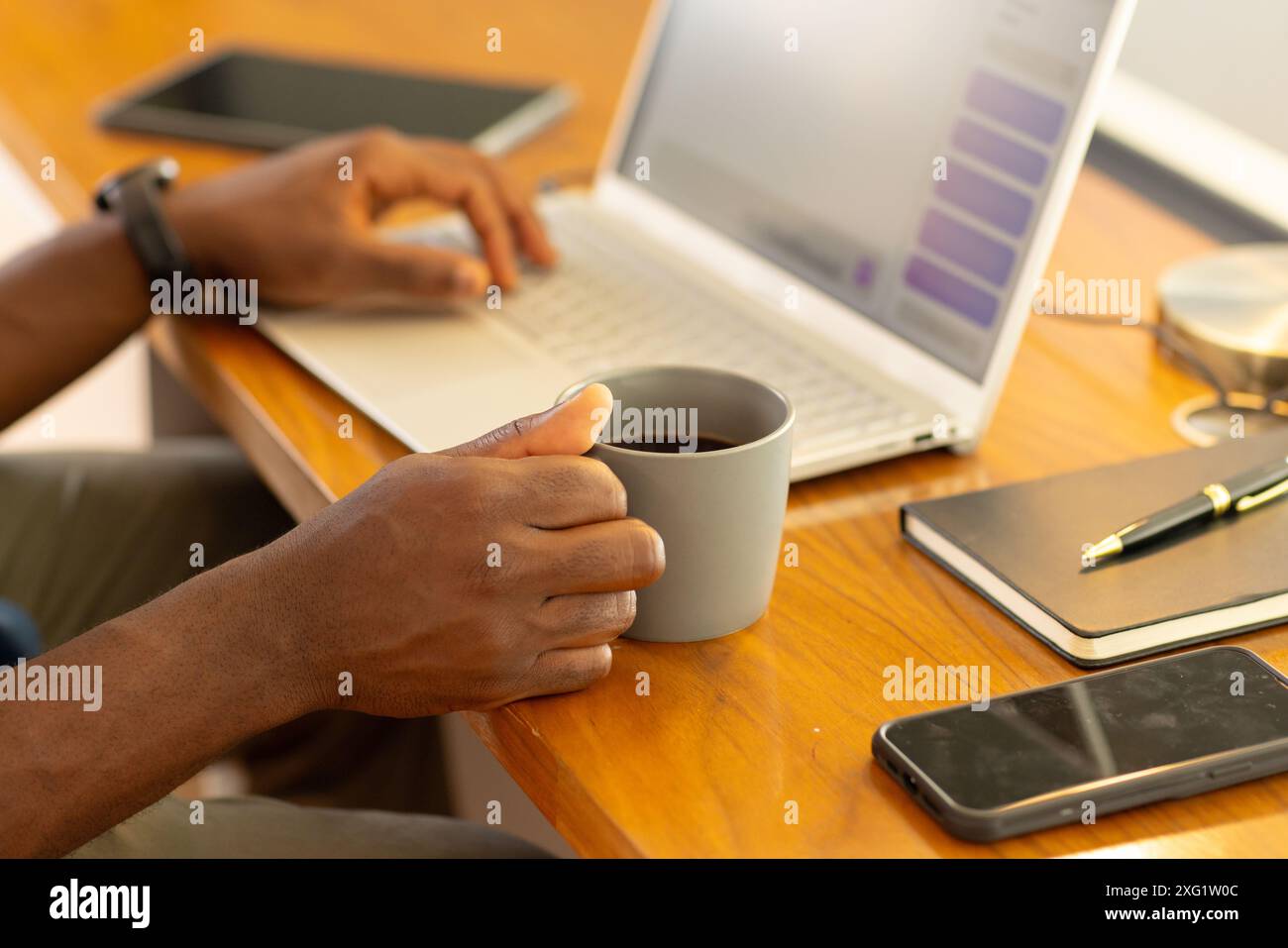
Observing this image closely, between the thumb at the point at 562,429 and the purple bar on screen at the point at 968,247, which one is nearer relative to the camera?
the thumb at the point at 562,429

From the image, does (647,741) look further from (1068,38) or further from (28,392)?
(28,392)

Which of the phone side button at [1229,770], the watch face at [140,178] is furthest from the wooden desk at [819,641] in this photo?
the watch face at [140,178]

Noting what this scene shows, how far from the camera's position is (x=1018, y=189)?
0.82m

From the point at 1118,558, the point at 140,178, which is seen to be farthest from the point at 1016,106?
the point at 140,178

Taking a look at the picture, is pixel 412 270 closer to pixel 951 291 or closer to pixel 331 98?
pixel 951 291

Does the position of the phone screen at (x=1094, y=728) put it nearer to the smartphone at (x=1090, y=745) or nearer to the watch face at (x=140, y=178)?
the smartphone at (x=1090, y=745)

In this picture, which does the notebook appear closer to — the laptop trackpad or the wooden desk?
the wooden desk

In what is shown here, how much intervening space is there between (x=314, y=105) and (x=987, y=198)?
82 cm

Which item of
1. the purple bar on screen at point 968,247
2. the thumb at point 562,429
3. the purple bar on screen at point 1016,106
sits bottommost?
the thumb at point 562,429

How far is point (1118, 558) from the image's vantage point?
70 cm

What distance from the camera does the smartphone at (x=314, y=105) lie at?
1.37m

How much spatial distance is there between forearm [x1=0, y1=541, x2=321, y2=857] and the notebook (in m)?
0.34
